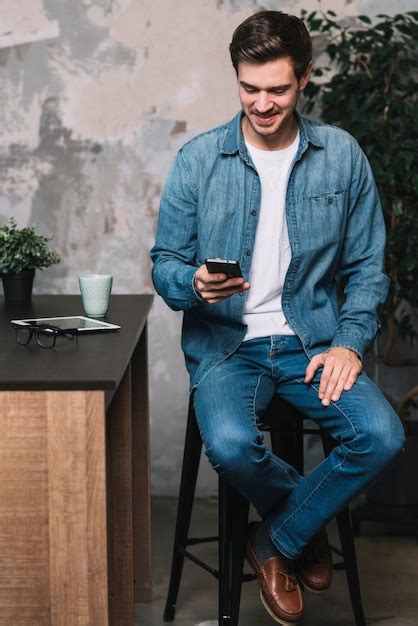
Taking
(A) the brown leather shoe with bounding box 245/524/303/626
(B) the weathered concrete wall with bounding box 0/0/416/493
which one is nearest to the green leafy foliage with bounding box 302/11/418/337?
(B) the weathered concrete wall with bounding box 0/0/416/493

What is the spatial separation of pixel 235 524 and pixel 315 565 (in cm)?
22

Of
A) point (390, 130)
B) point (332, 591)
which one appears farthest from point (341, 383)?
point (390, 130)

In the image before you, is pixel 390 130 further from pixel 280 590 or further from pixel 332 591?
pixel 280 590

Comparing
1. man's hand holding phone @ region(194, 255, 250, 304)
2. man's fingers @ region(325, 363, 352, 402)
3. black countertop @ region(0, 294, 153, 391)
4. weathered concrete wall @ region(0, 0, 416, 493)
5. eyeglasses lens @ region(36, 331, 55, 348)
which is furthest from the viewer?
weathered concrete wall @ region(0, 0, 416, 493)

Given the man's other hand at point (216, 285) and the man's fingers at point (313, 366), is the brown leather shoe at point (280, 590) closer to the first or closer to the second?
the man's fingers at point (313, 366)

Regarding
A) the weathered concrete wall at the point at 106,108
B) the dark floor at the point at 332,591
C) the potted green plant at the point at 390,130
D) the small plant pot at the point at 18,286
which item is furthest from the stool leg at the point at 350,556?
the weathered concrete wall at the point at 106,108

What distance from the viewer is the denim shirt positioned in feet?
8.73

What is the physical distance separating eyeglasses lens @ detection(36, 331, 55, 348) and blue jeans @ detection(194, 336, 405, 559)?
15.9 inches

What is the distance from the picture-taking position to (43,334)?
2.35m

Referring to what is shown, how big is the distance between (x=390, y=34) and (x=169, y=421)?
5.46 ft

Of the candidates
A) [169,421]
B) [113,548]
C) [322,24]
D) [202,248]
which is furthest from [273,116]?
[169,421]

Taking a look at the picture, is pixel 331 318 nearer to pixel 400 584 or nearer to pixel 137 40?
pixel 400 584

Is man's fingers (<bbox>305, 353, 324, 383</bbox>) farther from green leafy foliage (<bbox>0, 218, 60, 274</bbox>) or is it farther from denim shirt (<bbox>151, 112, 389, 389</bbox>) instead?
green leafy foliage (<bbox>0, 218, 60, 274</bbox>)

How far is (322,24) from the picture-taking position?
3932 mm
